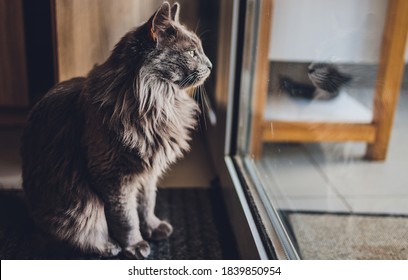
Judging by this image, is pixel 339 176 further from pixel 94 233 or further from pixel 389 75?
pixel 94 233

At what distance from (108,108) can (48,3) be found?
22 centimetres

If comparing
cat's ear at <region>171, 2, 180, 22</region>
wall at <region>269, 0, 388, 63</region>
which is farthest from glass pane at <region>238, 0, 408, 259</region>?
cat's ear at <region>171, 2, 180, 22</region>

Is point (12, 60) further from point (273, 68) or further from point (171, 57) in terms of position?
point (273, 68)

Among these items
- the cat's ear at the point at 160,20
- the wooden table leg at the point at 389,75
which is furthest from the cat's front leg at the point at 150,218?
the wooden table leg at the point at 389,75

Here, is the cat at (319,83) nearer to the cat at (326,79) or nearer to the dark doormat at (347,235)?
the cat at (326,79)

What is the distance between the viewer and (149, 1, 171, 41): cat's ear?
83 cm

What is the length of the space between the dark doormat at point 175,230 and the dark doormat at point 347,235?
0.65 feet

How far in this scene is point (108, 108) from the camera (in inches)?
37.1

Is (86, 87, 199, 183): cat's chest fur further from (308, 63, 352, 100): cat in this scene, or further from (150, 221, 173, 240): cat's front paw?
(308, 63, 352, 100): cat

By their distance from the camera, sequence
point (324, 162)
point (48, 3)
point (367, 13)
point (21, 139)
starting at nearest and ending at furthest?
point (48, 3)
point (21, 139)
point (367, 13)
point (324, 162)

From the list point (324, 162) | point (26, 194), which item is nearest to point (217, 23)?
point (324, 162)

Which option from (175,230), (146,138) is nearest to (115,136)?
(146,138)

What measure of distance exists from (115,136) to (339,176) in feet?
3.20

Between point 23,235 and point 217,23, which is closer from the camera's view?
point 23,235
